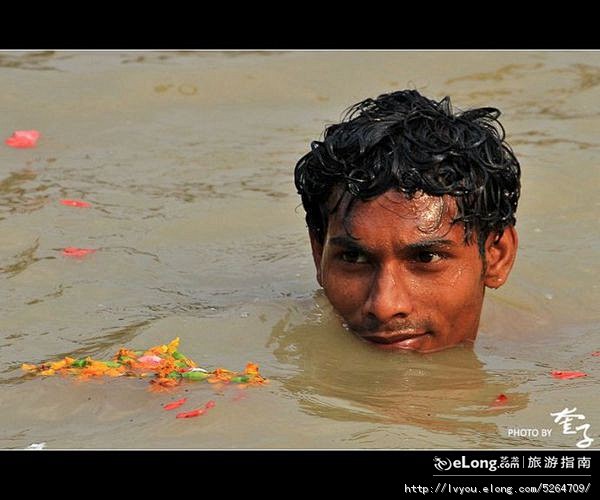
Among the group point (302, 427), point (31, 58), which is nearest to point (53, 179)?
point (31, 58)

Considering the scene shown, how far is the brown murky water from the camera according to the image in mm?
4086

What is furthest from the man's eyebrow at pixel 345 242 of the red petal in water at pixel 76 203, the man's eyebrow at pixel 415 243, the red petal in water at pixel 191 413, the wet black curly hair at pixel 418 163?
the red petal in water at pixel 76 203

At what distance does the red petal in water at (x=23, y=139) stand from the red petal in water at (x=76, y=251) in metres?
1.82

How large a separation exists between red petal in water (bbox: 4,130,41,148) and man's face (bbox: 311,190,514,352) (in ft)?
12.0

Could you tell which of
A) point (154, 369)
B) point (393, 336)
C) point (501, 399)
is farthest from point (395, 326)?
point (154, 369)

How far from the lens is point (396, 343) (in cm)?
478

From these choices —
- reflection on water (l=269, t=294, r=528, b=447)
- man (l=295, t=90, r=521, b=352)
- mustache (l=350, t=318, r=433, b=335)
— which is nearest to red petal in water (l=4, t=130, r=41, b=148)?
reflection on water (l=269, t=294, r=528, b=447)

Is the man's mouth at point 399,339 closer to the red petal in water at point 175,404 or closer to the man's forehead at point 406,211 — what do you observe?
the man's forehead at point 406,211

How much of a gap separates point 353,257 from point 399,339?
0.36 m

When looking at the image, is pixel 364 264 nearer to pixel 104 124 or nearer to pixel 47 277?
pixel 47 277

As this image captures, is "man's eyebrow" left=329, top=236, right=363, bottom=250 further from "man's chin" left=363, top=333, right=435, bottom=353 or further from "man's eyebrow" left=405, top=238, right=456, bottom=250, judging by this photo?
"man's chin" left=363, top=333, right=435, bottom=353

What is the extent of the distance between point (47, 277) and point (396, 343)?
78.5 inches

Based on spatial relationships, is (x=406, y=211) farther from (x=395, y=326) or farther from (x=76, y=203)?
(x=76, y=203)

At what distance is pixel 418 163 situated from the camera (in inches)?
186
